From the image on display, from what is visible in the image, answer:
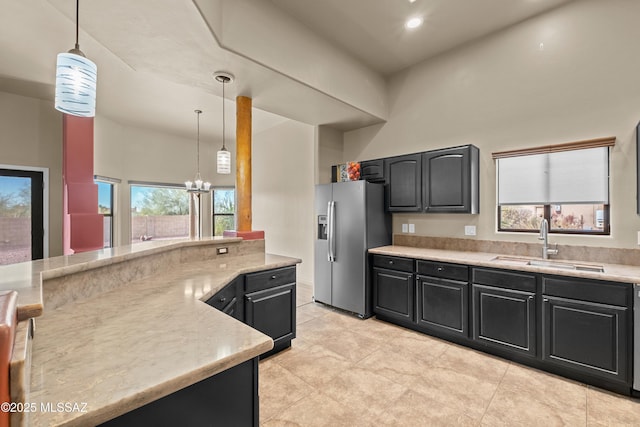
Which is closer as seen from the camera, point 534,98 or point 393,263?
point 534,98

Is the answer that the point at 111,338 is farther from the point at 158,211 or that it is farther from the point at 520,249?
the point at 158,211

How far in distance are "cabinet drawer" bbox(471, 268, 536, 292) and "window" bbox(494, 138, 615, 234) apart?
0.82 metres

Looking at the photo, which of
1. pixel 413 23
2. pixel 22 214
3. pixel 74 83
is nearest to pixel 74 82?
pixel 74 83

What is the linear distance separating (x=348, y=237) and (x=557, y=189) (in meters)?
2.35

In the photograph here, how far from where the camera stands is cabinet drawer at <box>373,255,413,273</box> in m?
3.39

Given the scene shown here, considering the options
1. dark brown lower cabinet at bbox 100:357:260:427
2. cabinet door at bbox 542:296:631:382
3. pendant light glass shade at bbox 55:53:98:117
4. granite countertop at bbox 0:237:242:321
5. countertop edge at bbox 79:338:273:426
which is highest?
pendant light glass shade at bbox 55:53:98:117

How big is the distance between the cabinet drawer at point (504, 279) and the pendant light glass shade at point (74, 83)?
3.27m

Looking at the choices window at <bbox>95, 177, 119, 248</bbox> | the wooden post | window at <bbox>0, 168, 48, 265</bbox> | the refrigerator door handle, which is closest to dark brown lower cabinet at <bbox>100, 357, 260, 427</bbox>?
the wooden post

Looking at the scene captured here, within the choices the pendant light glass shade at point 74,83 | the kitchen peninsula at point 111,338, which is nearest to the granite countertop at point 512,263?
the kitchen peninsula at point 111,338

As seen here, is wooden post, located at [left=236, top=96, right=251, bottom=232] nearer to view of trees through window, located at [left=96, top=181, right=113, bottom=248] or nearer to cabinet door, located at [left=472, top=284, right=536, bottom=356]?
cabinet door, located at [left=472, top=284, right=536, bottom=356]

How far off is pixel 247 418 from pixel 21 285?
104 centimetres

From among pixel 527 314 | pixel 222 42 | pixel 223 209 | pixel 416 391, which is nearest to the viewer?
pixel 416 391

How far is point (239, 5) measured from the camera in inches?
98.0

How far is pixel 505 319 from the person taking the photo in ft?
A: 8.87
